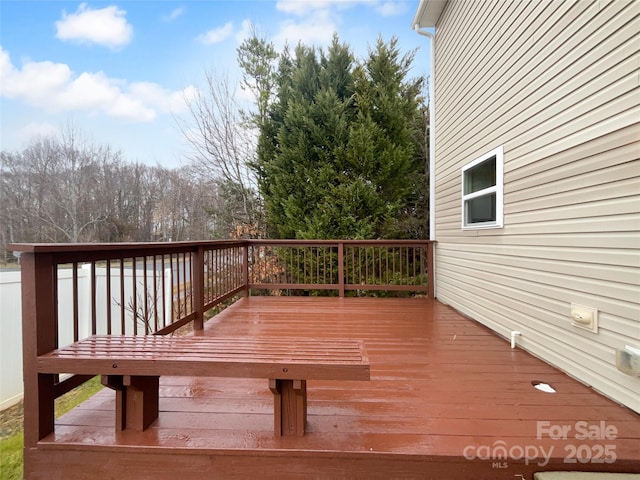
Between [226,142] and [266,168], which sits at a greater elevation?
[226,142]

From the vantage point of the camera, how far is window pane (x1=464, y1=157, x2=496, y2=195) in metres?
3.13

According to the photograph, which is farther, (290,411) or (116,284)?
(116,284)

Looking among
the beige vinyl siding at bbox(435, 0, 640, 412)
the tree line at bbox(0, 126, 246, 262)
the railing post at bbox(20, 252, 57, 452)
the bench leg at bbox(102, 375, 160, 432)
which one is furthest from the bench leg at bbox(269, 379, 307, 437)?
the tree line at bbox(0, 126, 246, 262)

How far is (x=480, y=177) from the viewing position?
11.1 feet

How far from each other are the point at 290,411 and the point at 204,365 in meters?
0.45

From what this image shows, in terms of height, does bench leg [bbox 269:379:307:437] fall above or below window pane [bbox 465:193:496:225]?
below

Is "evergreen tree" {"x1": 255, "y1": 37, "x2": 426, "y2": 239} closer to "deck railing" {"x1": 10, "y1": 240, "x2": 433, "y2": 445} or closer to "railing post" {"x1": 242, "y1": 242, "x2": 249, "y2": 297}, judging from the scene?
"deck railing" {"x1": 10, "y1": 240, "x2": 433, "y2": 445}

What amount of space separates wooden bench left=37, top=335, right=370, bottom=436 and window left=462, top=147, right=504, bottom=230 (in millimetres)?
2276

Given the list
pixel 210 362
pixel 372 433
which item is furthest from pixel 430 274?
pixel 210 362

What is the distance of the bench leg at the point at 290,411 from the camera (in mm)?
1375

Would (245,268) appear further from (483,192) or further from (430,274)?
(483,192)

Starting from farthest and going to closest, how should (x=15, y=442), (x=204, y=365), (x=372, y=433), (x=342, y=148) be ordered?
(x=342, y=148)
(x=15, y=442)
(x=372, y=433)
(x=204, y=365)

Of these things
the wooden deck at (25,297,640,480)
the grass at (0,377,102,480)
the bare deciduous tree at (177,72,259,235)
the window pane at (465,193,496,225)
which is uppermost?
the bare deciduous tree at (177,72,259,235)

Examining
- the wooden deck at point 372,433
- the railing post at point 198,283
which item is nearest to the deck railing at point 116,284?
the railing post at point 198,283
